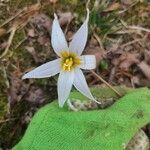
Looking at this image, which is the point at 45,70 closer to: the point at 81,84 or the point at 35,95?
the point at 81,84

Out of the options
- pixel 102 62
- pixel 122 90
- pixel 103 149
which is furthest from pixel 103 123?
pixel 102 62

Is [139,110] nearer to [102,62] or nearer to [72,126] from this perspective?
[72,126]

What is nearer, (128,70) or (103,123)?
(103,123)

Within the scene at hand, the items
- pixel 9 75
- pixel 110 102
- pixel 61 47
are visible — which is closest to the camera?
pixel 61 47

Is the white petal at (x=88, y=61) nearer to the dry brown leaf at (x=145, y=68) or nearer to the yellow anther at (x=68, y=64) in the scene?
the yellow anther at (x=68, y=64)

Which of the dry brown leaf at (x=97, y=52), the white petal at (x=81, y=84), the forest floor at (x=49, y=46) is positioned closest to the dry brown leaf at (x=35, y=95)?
the forest floor at (x=49, y=46)

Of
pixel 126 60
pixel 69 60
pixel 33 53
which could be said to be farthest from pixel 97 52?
pixel 69 60
